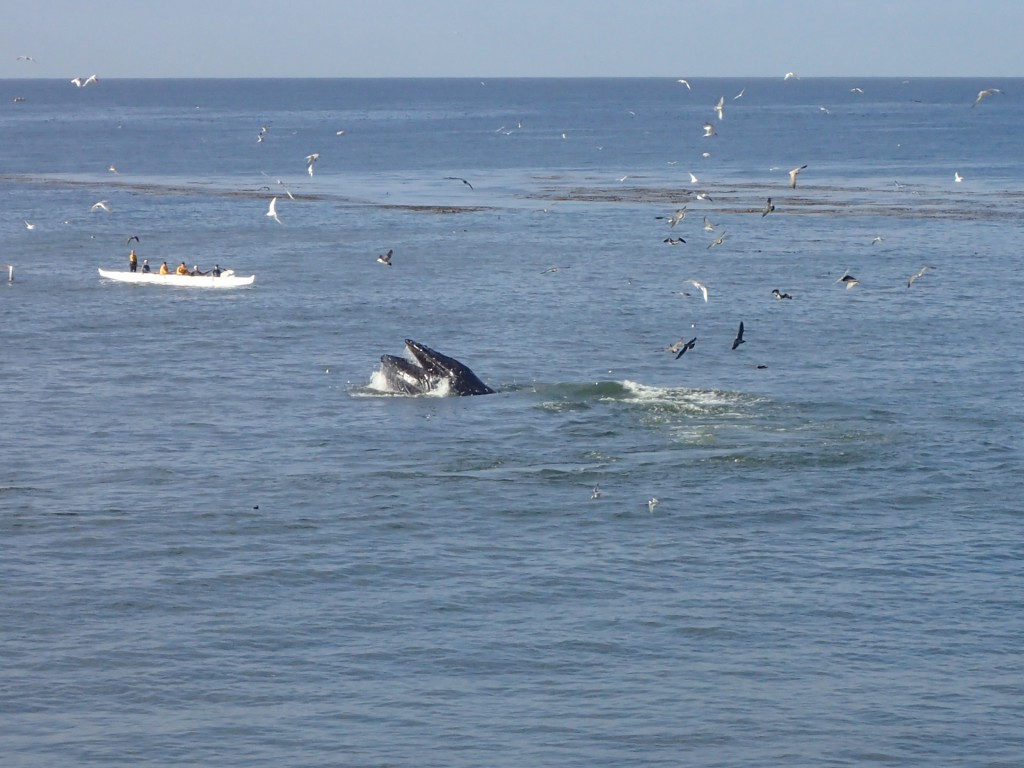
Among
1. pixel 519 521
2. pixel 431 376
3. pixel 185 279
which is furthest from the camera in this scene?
pixel 185 279

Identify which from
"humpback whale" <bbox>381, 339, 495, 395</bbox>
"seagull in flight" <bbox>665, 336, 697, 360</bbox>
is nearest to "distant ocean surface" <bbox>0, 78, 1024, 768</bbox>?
"seagull in flight" <bbox>665, 336, 697, 360</bbox>

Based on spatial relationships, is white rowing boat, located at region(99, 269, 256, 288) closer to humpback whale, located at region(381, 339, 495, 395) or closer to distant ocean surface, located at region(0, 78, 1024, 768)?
distant ocean surface, located at region(0, 78, 1024, 768)

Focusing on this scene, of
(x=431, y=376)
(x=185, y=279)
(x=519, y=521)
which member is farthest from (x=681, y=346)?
(x=185, y=279)

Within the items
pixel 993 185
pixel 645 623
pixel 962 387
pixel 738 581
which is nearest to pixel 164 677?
pixel 645 623

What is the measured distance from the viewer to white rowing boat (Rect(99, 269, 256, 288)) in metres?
66.1

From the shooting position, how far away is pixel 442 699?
75.3 feet

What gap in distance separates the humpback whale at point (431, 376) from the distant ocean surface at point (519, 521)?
4.15 ft

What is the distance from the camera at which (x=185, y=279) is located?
6725cm

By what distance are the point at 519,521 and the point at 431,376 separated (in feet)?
40.5

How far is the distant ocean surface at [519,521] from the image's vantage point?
2239cm

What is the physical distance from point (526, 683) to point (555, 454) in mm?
13291

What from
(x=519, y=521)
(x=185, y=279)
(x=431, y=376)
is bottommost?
(x=519, y=521)

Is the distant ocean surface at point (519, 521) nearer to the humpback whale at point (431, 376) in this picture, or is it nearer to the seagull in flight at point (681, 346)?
the seagull in flight at point (681, 346)

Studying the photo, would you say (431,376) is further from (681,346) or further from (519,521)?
(519,521)
